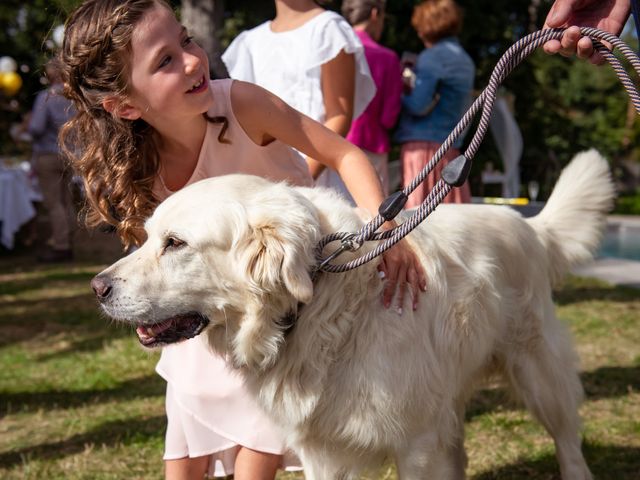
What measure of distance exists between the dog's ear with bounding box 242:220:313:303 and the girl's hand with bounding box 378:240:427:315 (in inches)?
11.7

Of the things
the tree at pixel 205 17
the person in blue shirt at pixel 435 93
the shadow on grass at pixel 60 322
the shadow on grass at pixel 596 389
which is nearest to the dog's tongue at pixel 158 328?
the shadow on grass at pixel 596 389

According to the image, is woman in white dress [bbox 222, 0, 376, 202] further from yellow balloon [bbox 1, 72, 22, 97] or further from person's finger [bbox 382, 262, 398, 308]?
yellow balloon [bbox 1, 72, 22, 97]

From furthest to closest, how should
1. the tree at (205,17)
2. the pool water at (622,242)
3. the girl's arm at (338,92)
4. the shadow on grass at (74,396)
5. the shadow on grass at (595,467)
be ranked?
1. the pool water at (622,242)
2. the tree at (205,17)
3. the shadow on grass at (74,396)
4. the girl's arm at (338,92)
5. the shadow on grass at (595,467)

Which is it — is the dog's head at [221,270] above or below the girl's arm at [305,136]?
below

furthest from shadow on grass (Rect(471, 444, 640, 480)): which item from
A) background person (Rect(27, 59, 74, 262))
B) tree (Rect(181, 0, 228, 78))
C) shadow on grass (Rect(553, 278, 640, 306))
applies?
background person (Rect(27, 59, 74, 262))

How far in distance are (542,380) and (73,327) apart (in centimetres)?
503

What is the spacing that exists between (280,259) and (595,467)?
2090mm

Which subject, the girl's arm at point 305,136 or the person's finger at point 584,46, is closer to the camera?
the person's finger at point 584,46

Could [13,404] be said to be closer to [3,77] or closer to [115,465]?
[115,465]

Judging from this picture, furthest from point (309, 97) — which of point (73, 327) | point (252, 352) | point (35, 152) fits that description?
point (35, 152)

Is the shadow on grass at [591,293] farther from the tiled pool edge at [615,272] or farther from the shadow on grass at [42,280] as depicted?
the shadow on grass at [42,280]

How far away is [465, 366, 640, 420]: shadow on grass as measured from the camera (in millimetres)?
4281

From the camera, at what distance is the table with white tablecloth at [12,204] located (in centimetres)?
1177

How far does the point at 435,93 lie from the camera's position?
5.45 metres
